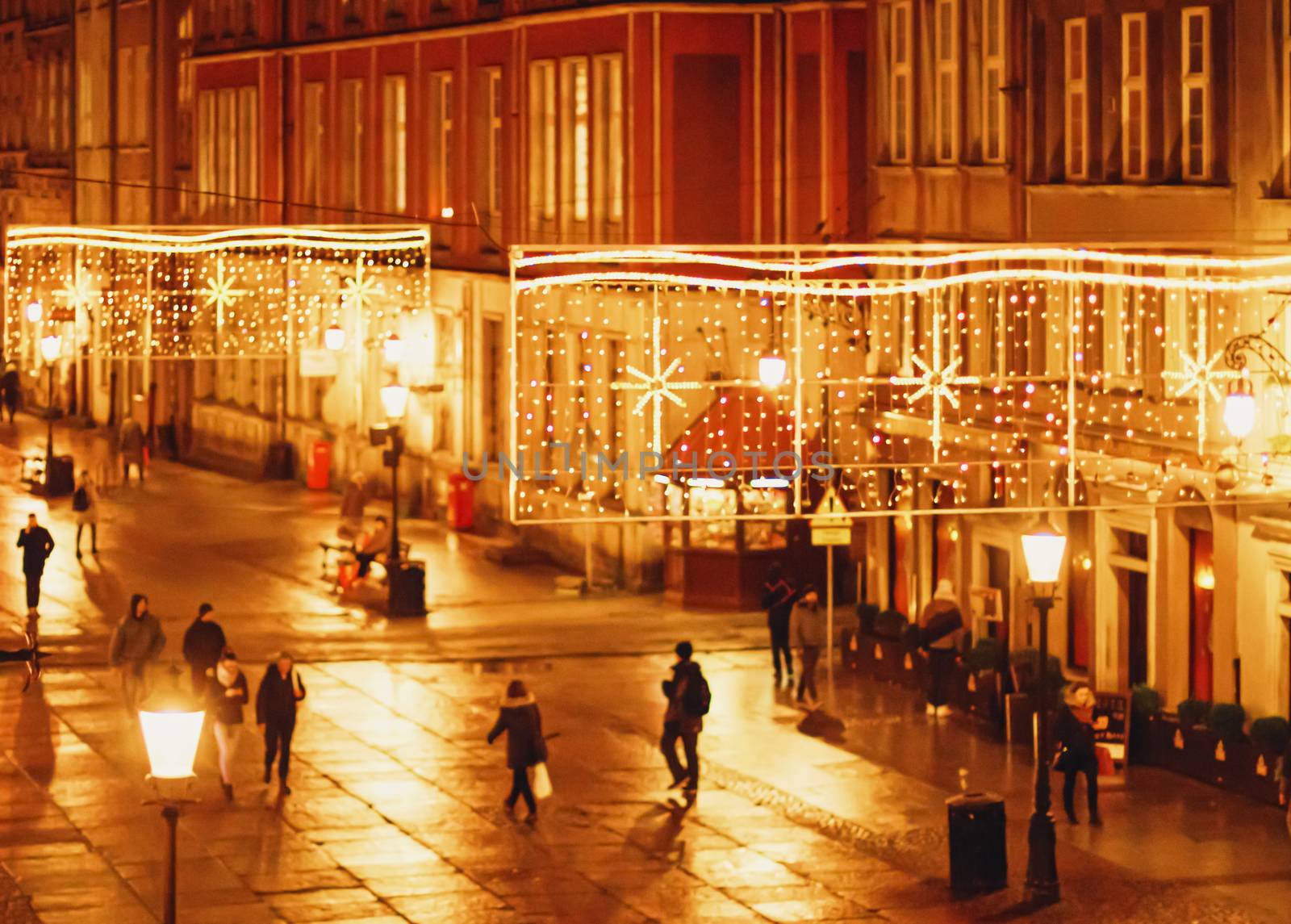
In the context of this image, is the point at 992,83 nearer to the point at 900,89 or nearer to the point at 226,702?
the point at 900,89

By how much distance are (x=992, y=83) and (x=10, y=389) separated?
39.2 m

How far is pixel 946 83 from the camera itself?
1380 inches

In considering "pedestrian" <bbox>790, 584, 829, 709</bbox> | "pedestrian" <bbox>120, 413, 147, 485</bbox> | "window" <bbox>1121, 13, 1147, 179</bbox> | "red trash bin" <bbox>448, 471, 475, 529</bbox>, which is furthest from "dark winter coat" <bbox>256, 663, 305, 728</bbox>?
"pedestrian" <bbox>120, 413, 147, 485</bbox>

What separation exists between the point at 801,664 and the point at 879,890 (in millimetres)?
9517

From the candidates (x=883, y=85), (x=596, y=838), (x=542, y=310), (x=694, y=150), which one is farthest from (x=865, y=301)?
(x=596, y=838)

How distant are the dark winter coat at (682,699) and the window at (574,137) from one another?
1699cm

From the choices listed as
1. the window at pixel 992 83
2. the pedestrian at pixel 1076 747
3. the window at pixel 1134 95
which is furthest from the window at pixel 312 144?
the pedestrian at pixel 1076 747

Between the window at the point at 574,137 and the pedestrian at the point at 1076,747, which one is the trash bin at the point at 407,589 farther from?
the pedestrian at the point at 1076,747

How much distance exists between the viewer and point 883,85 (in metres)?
36.6

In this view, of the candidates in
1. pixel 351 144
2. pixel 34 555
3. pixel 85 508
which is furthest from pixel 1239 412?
pixel 351 144

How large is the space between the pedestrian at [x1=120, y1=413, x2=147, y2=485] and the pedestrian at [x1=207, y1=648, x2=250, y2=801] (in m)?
26.5

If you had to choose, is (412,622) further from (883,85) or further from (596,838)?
(596,838)

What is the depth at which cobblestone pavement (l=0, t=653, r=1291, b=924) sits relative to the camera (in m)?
23.7

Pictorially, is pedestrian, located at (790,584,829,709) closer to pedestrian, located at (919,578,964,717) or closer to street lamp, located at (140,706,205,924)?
pedestrian, located at (919,578,964,717)
